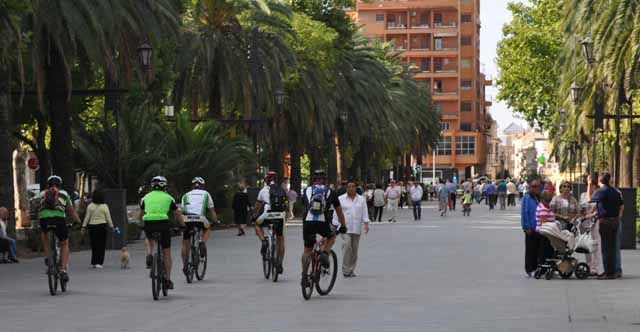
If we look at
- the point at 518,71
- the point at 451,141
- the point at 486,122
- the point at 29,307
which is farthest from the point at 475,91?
the point at 29,307

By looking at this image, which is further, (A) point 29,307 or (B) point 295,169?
(B) point 295,169

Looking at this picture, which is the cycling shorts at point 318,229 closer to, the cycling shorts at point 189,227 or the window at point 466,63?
the cycling shorts at point 189,227

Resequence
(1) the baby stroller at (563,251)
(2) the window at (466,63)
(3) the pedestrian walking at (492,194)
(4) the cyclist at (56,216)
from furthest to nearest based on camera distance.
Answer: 1. (2) the window at (466,63)
2. (3) the pedestrian walking at (492,194)
3. (1) the baby stroller at (563,251)
4. (4) the cyclist at (56,216)

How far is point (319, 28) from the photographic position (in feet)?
199

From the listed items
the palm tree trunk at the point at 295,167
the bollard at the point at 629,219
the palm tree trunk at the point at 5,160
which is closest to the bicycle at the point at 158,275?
the palm tree trunk at the point at 5,160

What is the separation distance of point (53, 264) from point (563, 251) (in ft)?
25.7

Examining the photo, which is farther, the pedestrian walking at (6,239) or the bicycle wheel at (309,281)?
the pedestrian walking at (6,239)

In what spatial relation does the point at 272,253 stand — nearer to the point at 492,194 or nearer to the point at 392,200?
the point at 392,200

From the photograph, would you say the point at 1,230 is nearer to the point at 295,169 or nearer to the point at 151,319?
the point at 151,319

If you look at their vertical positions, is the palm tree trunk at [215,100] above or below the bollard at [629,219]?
above

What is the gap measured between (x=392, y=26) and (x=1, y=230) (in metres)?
134

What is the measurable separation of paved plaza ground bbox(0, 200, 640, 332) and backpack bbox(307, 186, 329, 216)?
1.15 meters

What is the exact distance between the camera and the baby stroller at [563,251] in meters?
21.7

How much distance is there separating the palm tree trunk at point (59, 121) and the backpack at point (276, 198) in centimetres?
1366
